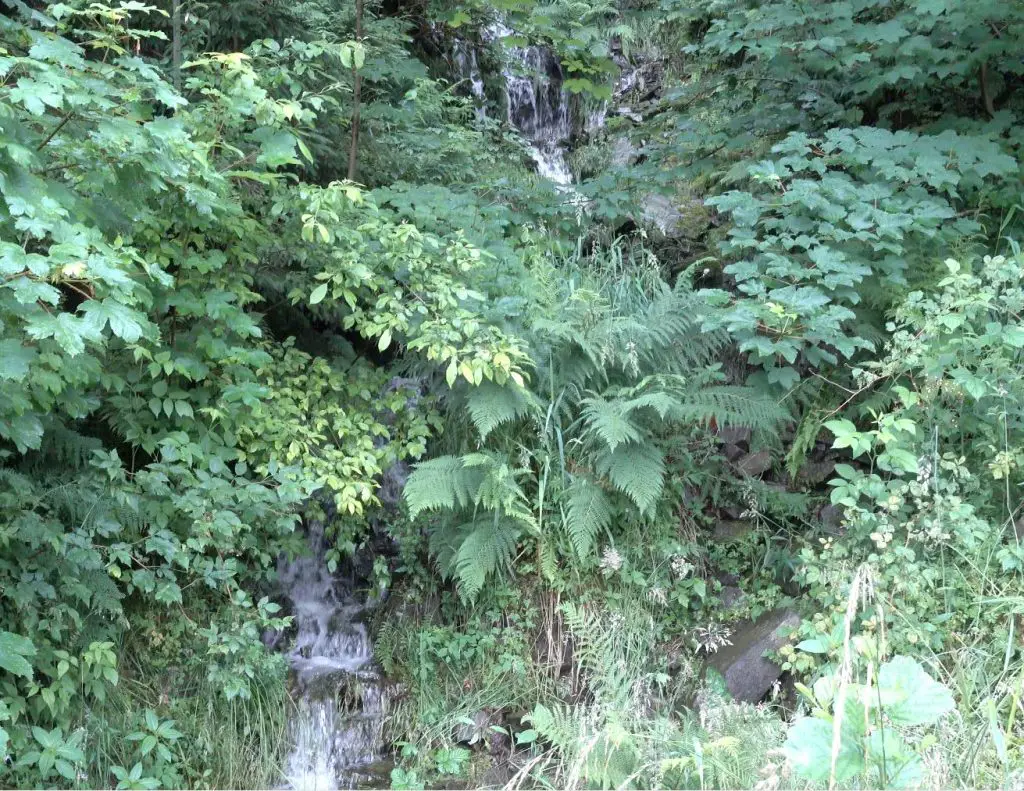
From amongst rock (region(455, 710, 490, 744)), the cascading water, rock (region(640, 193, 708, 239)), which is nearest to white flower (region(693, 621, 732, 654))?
rock (region(455, 710, 490, 744))

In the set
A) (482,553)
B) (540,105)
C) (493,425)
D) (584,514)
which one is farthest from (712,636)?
(540,105)

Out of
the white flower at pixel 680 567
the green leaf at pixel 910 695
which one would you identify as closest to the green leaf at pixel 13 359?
the green leaf at pixel 910 695

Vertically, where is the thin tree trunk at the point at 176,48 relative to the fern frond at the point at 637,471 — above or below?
above

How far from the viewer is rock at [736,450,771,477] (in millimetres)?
4676

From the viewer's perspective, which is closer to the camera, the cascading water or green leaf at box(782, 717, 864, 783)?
green leaf at box(782, 717, 864, 783)

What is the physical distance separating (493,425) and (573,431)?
64 centimetres

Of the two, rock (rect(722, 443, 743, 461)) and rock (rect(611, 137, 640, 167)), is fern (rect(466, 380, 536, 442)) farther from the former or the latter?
rock (rect(611, 137, 640, 167))

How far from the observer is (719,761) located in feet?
8.26

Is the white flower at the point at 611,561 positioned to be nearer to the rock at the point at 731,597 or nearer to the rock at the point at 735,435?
the rock at the point at 731,597

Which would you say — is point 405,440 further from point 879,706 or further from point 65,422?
point 879,706

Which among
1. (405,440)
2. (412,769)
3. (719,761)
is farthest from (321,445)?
(719,761)

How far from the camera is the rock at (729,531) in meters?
4.46

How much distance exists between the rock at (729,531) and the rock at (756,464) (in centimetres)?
33

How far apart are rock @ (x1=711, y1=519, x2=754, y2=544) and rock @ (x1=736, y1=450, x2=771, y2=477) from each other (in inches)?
13.0
